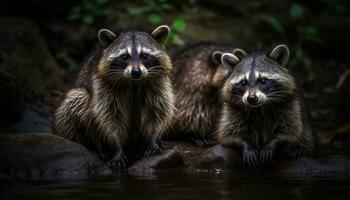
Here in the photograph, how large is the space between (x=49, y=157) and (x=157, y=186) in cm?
123

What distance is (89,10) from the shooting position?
409 inches

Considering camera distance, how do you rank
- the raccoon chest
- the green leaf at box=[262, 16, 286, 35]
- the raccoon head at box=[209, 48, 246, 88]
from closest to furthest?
the raccoon chest < the raccoon head at box=[209, 48, 246, 88] < the green leaf at box=[262, 16, 286, 35]

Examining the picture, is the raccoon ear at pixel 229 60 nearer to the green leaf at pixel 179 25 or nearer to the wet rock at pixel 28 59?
the wet rock at pixel 28 59

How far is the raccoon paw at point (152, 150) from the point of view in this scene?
6535 millimetres

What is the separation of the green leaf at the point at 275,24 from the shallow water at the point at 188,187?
4.93 metres

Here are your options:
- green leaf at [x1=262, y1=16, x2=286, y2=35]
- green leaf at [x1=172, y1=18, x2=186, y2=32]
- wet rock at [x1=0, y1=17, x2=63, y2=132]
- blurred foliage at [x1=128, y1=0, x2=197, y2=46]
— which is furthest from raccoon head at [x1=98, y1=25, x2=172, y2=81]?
green leaf at [x1=262, y1=16, x2=286, y2=35]

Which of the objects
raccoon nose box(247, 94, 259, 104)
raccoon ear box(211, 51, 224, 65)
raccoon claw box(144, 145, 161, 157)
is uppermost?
raccoon ear box(211, 51, 224, 65)

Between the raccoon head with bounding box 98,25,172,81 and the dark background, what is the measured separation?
2.44 m

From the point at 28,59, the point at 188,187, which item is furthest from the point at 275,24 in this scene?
the point at 188,187

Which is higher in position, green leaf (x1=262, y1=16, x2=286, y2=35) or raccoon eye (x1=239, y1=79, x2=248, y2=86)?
green leaf (x1=262, y1=16, x2=286, y2=35)

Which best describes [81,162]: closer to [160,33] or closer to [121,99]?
[121,99]

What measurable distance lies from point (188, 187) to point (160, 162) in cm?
114

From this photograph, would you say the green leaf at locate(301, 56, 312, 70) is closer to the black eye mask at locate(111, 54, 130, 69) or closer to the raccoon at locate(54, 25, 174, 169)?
the raccoon at locate(54, 25, 174, 169)

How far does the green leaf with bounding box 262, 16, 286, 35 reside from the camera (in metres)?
10.7
